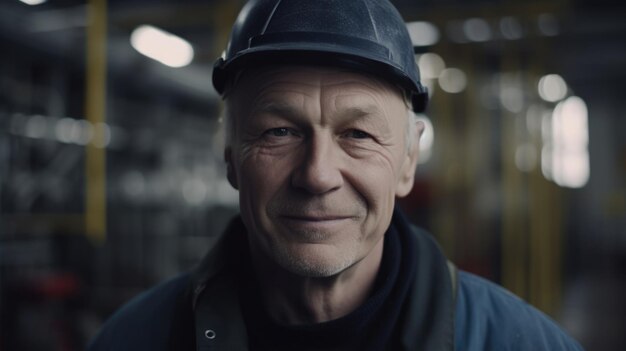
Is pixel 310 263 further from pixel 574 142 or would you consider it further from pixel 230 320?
pixel 574 142

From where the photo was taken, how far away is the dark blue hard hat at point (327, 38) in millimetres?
1241

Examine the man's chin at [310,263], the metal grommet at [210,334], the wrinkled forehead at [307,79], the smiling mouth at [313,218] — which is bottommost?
the metal grommet at [210,334]

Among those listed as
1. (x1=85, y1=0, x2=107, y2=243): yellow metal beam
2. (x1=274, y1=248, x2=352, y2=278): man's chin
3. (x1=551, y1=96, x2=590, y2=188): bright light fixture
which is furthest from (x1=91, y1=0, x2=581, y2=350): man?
(x1=551, y1=96, x2=590, y2=188): bright light fixture

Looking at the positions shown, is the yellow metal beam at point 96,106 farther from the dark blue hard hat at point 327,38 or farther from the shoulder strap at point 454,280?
the shoulder strap at point 454,280

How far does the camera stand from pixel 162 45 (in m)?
7.34

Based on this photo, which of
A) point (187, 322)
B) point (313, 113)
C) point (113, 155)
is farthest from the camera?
point (113, 155)

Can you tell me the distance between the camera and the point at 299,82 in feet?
4.09

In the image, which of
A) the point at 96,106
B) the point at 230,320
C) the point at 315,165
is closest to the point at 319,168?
the point at 315,165

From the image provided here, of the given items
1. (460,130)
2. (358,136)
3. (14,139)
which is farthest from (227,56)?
(14,139)

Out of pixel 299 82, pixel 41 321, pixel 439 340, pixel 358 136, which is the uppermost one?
pixel 299 82

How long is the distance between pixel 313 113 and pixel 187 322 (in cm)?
59

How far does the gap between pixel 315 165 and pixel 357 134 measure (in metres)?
0.14

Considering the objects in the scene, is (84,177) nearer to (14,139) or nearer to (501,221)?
(14,139)

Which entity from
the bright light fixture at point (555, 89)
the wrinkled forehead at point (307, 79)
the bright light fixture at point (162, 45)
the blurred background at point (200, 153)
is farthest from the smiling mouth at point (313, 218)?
the bright light fixture at point (555, 89)
